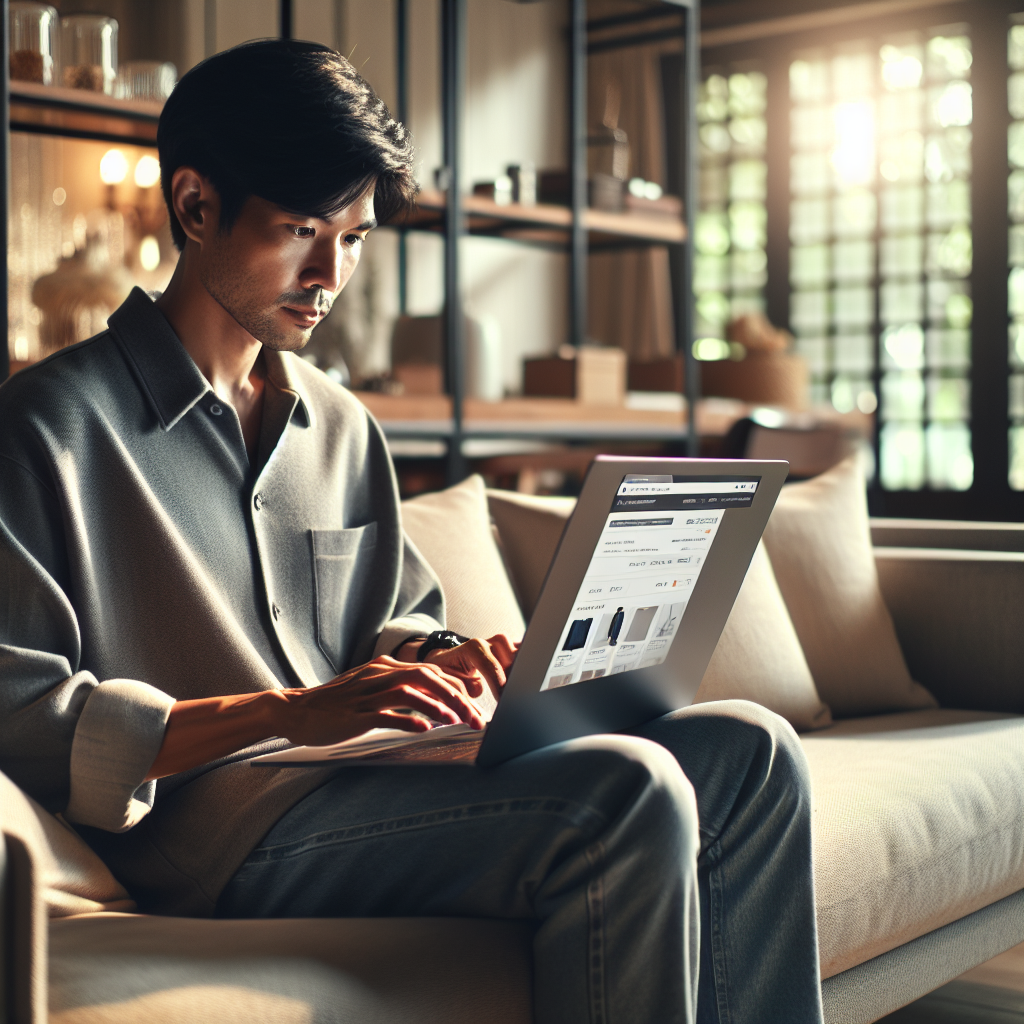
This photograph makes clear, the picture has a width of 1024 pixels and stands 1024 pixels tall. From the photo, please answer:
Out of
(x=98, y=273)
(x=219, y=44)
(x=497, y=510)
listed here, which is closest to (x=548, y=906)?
(x=497, y=510)

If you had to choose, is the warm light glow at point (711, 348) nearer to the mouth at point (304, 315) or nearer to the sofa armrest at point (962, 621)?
the sofa armrest at point (962, 621)

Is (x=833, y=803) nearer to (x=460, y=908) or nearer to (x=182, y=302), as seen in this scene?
(x=460, y=908)

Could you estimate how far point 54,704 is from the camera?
108cm

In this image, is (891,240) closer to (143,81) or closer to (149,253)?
(149,253)

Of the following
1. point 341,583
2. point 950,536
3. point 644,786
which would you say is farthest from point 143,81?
point 644,786

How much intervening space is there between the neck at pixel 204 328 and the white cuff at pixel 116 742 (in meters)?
0.37

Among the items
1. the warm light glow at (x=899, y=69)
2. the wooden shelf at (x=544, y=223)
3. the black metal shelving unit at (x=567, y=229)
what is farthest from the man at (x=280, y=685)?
the warm light glow at (x=899, y=69)

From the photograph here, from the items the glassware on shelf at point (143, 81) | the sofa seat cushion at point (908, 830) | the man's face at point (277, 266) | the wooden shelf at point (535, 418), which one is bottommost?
the sofa seat cushion at point (908, 830)

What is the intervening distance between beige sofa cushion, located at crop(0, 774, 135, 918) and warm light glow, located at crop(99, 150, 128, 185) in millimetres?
2540

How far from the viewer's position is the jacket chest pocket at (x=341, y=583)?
1404 mm

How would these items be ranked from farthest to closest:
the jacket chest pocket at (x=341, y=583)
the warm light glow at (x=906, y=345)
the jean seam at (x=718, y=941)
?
the warm light glow at (x=906, y=345) → the jacket chest pocket at (x=341, y=583) → the jean seam at (x=718, y=941)

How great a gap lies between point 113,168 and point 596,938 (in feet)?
9.37

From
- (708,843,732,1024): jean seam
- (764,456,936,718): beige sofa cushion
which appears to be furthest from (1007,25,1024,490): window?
(708,843,732,1024): jean seam

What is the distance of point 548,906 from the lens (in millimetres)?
1116
